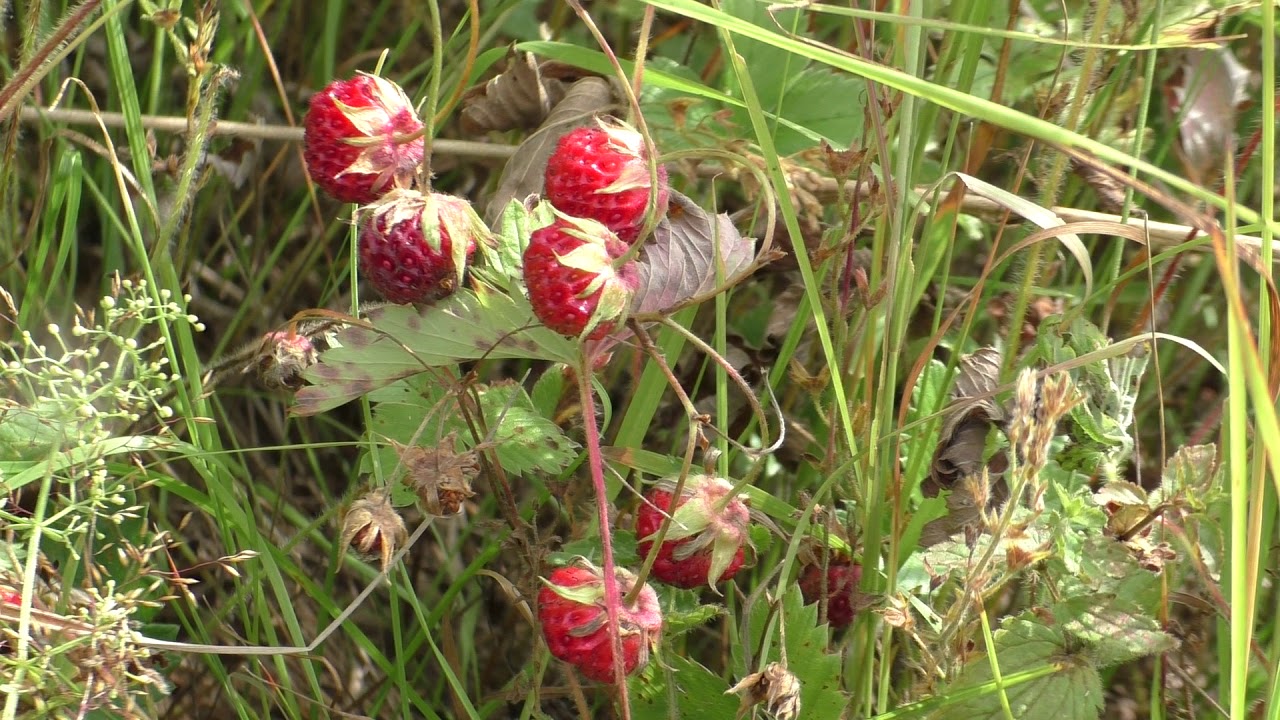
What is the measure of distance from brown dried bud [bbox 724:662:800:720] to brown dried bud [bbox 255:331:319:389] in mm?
498

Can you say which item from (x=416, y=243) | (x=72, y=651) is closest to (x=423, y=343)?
(x=416, y=243)

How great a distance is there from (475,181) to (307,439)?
450 millimetres

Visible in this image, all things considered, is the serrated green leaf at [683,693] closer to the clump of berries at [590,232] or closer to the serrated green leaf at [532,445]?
the serrated green leaf at [532,445]

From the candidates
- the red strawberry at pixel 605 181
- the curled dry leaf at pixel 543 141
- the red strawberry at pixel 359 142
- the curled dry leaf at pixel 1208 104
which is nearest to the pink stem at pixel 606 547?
the red strawberry at pixel 605 181

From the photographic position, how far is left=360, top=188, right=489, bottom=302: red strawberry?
0.93 m

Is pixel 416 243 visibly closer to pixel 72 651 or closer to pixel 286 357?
pixel 286 357

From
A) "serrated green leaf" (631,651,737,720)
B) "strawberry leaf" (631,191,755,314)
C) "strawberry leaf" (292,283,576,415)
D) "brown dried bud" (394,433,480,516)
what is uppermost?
"strawberry leaf" (631,191,755,314)

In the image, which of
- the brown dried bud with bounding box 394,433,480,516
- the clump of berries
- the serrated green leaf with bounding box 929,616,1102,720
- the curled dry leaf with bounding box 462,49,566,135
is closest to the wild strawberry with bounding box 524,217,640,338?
the clump of berries

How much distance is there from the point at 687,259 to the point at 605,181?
11 centimetres

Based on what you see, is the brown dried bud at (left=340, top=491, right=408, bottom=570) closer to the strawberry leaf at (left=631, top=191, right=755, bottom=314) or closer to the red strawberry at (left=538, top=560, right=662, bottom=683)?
the red strawberry at (left=538, top=560, right=662, bottom=683)

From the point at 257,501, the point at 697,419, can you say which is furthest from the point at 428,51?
the point at 697,419

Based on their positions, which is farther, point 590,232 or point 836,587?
point 836,587

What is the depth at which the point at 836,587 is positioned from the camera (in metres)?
1.13

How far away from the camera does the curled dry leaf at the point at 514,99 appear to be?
4.68ft
